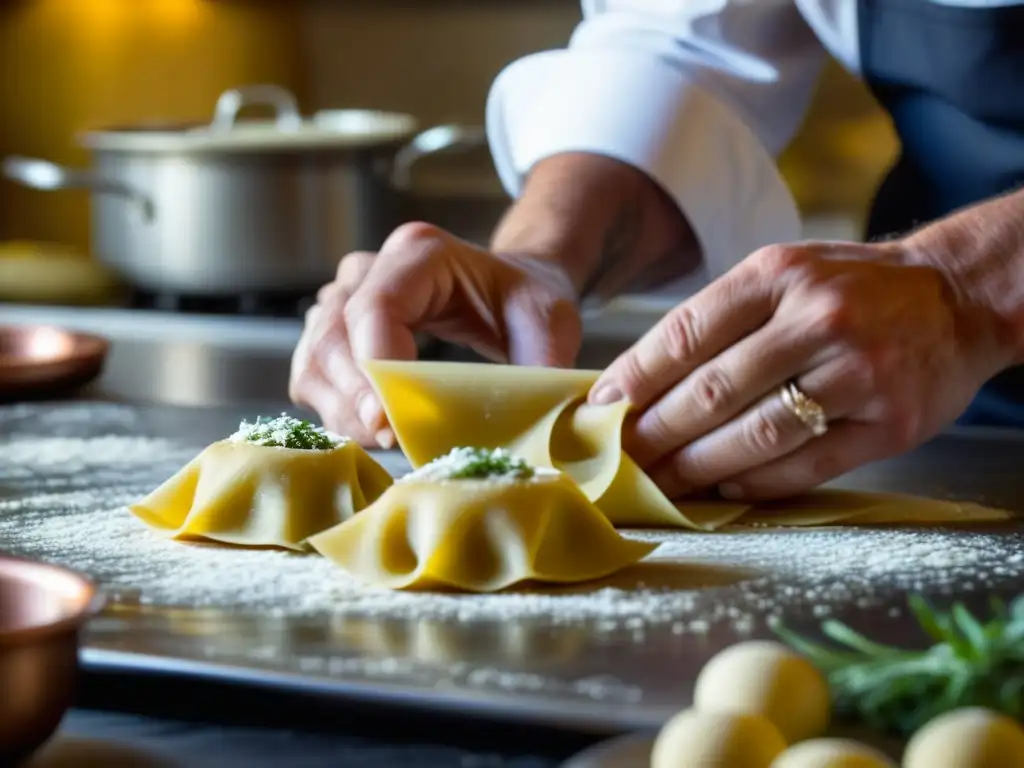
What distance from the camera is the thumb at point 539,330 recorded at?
60.5 inches

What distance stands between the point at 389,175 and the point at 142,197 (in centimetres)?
43

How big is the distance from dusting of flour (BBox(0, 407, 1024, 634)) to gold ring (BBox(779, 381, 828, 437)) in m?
0.09

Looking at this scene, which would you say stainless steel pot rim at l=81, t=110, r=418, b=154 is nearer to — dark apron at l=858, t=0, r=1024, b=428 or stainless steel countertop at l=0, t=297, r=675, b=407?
stainless steel countertop at l=0, t=297, r=675, b=407

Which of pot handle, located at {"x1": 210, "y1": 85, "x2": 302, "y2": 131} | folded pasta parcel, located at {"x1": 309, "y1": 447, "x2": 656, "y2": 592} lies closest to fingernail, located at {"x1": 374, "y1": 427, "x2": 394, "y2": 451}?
folded pasta parcel, located at {"x1": 309, "y1": 447, "x2": 656, "y2": 592}

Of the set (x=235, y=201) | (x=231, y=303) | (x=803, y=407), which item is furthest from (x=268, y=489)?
(x=231, y=303)

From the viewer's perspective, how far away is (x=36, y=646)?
0.70 meters

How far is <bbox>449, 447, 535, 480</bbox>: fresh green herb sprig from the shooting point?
1.17 metres

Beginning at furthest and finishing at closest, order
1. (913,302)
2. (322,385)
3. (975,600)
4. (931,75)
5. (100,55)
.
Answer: (100,55) → (931,75) → (322,385) → (913,302) → (975,600)

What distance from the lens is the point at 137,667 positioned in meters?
0.89

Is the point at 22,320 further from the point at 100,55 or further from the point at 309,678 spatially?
the point at 309,678

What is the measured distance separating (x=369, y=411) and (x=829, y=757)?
88cm

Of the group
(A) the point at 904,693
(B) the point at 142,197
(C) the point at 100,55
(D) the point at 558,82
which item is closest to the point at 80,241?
(C) the point at 100,55

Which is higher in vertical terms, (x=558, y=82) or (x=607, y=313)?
(x=558, y=82)

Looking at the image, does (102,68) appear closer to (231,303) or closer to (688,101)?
(231,303)
